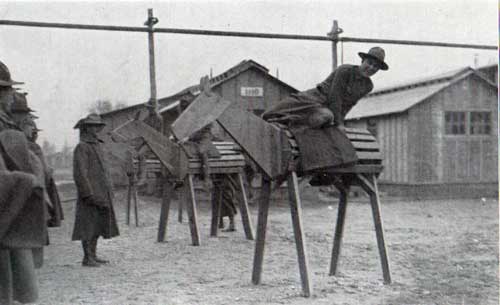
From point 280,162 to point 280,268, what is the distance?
1.95 metres

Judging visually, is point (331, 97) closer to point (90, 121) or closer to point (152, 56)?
point (90, 121)

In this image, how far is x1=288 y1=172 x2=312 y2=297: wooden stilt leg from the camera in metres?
5.71

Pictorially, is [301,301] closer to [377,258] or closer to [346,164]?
[346,164]

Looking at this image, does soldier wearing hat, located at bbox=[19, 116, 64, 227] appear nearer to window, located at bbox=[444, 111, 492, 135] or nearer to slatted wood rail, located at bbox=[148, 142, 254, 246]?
slatted wood rail, located at bbox=[148, 142, 254, 246]

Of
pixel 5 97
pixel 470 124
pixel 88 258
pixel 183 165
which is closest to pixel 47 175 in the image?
pixel 88 258

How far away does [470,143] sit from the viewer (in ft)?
63.8

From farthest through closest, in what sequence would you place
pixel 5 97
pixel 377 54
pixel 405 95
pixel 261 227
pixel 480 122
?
pixel 405 95
pixel 480 122
pixel 261 227
pixel 377 54
pixel 5 97

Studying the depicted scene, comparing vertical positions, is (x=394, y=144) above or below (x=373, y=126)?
below

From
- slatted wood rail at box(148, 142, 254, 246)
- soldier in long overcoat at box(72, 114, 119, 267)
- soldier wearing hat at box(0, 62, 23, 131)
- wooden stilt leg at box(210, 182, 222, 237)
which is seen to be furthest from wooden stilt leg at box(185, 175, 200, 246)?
soldier wearing hat at box(0, 62, 23, 131)

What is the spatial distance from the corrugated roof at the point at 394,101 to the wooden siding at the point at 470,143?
2.38ft

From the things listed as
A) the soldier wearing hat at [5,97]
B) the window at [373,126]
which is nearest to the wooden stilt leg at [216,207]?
the soldier wearing hat at [5,97]

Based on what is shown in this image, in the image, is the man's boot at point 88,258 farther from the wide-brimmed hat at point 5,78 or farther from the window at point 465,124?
the window at point 465,124

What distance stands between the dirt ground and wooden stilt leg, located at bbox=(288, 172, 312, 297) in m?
0.17

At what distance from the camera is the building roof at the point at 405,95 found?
19.7m
